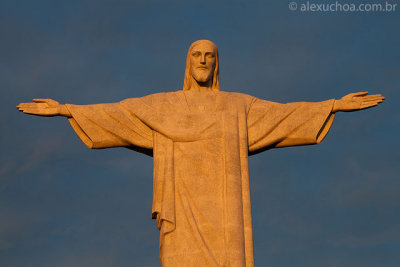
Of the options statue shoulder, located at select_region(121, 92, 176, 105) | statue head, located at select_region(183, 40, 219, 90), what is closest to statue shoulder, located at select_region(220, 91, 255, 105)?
statue head, located at select_region(183, 40, 219, 90)

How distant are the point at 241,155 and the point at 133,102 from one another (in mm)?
2729

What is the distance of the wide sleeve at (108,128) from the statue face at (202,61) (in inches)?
67.8

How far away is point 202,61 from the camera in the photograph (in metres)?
22.4

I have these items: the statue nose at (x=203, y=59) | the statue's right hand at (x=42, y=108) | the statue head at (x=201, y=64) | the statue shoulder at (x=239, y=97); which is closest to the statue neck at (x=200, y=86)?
the statue head at (x=201, y=64)

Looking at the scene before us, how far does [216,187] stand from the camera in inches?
834

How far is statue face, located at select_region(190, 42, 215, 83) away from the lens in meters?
22.5

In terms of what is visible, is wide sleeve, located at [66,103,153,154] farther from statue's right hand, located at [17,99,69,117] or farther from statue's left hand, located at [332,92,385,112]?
statue's left hand, located at [332,92,385,112]

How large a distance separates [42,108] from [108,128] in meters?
1.50

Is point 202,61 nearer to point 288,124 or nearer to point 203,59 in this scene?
point 203,59

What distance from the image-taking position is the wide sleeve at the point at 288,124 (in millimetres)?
22078

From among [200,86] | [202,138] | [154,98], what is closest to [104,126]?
[154,98]

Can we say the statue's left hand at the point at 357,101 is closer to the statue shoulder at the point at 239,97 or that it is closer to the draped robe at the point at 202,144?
the draped robe at the point at 202,144

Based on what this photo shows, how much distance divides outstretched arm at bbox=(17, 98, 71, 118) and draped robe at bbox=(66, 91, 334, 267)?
1.44 ft

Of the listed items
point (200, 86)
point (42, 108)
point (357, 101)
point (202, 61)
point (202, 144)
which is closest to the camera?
point (202, 144)
